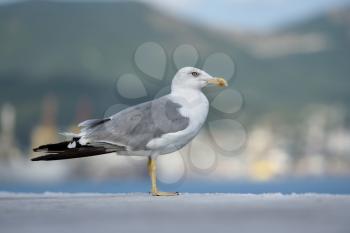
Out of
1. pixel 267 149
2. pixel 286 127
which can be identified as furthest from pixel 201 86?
pixel 286 127

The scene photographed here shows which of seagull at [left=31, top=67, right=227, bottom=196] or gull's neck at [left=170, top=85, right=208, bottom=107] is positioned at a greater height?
gull's neck at [left=170, top=85, right=208, bottom=107]

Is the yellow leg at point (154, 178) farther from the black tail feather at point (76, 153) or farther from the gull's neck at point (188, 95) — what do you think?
the gull's neck at point (188, 95)

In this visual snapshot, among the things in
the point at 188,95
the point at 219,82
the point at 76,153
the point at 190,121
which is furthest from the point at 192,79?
the point at 76,153

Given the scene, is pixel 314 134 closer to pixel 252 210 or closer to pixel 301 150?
pixel 301 150

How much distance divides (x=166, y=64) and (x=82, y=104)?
6268 inches

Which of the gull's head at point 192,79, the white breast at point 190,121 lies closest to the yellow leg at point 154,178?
the white breast at point 190,121

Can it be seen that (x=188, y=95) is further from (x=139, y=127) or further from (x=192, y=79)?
(x=139, y=127)

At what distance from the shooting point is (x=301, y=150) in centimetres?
15662

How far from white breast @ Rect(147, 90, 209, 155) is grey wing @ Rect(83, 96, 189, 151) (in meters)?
0.05

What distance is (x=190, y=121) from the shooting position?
8617 millimetres

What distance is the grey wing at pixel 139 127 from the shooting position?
8523 millimetres

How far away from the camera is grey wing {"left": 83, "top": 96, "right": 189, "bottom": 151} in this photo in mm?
8523

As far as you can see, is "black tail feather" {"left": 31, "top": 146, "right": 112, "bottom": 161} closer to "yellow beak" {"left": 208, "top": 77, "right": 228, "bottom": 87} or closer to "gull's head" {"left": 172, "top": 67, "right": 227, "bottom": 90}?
"gull's head" {"left": 172, "top": 67, "right": 227, "bottom": 90}

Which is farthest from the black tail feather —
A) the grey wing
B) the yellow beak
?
the yellow beak
